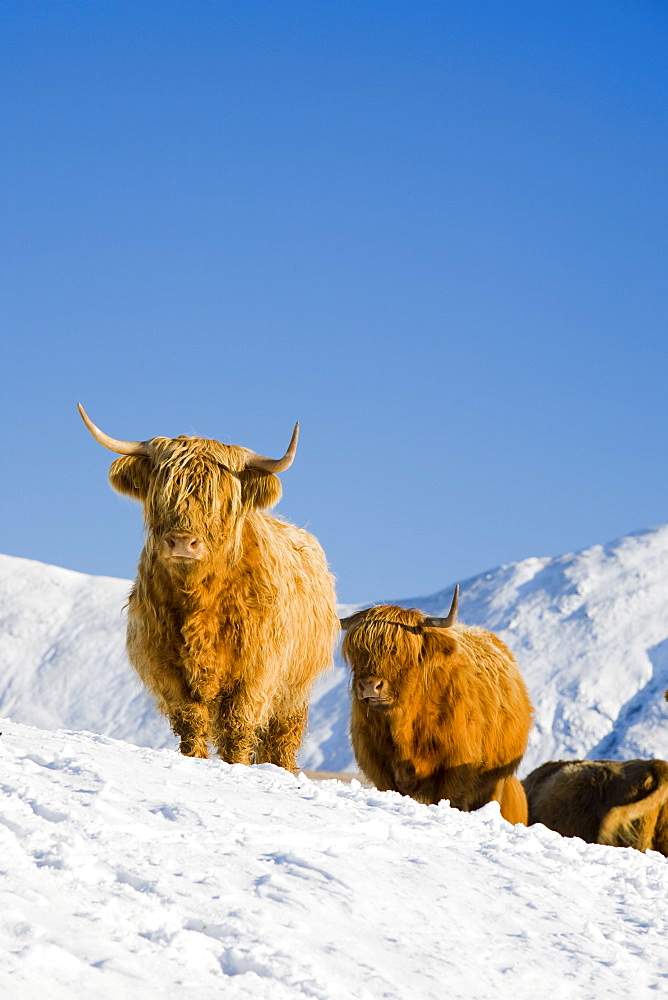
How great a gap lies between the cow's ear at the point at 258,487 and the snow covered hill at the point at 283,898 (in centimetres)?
176

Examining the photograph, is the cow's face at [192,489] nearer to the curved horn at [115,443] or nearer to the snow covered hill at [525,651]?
the curved horn at [115,443]

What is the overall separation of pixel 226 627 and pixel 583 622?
32.2 meters

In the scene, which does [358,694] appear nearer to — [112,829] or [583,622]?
[112,829]

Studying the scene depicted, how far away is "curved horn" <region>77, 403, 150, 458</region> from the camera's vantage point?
5949 millimetres

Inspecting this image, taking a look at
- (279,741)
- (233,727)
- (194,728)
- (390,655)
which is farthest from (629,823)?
(194,728)

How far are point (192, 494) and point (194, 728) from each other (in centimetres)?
108

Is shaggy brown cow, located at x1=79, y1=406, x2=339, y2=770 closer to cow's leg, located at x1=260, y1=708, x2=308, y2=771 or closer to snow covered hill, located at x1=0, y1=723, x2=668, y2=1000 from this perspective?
cow's leg, located at x1=260, y1=708, x2=308, y2=771

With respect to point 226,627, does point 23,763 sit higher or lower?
lower

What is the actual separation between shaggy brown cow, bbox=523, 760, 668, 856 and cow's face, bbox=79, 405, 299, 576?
351 cm

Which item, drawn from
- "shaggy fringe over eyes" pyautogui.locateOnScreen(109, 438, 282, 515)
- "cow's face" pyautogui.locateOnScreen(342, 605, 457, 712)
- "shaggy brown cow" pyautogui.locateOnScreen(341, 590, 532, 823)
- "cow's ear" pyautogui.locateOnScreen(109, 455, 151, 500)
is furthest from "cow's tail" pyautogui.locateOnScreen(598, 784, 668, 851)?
"cow's ear" pyautogui.locateOnScreen(109, 455, 151, 500)

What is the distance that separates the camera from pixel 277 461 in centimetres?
594

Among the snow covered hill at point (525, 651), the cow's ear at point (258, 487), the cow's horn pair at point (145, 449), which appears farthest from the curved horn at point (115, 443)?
the snow covered hill at point (525, 651)

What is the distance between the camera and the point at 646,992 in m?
3.13

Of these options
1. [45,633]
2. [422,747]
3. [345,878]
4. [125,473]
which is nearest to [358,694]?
[422,747]
